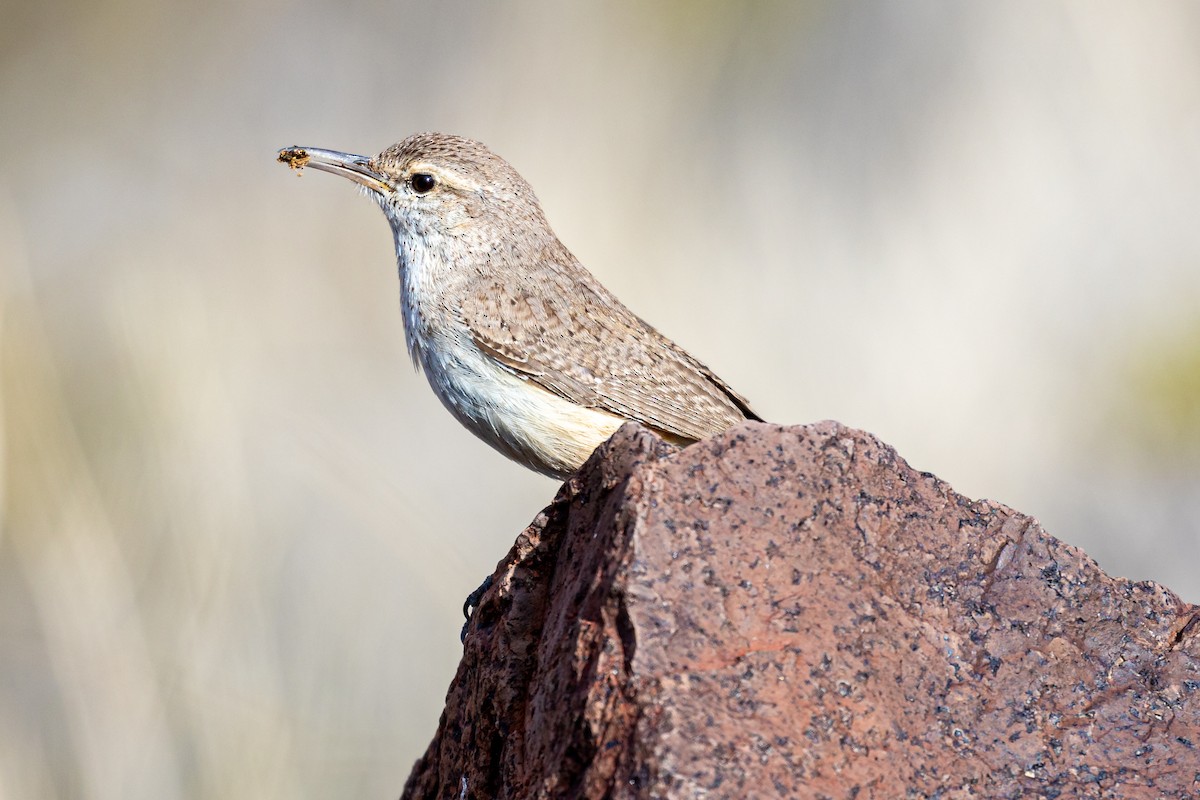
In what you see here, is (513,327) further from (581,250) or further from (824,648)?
(581,250)

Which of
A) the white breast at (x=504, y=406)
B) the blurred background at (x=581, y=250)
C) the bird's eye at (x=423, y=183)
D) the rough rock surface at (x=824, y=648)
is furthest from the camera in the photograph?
the blurred background at (x=581, y=250)

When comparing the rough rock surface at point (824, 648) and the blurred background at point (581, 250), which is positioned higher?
the blurred background at point (581, 250)

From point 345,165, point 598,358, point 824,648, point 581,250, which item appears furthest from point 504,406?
point 581,250

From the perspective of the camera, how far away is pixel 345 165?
5.34 meters

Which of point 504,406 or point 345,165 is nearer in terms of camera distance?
point 504,406

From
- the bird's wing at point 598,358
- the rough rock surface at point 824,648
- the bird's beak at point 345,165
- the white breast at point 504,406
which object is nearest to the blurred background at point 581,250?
the bird's beak at point 345,165

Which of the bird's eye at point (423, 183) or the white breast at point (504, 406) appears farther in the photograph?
the bird's eye at point (423, 183)

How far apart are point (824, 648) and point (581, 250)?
5.40 metres

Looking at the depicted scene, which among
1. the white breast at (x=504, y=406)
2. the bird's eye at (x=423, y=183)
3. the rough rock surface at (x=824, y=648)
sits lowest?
the rough rock surface at (x=824, y=648)

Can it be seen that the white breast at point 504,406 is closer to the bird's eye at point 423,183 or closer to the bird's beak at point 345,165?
the bird's eye at point 423,183

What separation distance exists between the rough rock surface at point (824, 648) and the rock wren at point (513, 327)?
59.8 inches

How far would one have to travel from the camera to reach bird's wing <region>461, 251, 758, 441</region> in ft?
15.3

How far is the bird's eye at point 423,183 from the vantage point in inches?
205

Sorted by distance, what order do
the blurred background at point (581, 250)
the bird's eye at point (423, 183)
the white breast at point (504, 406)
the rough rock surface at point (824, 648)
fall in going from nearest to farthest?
the rough rock surface at point (824, 648), the white breast at point (504, 406), the bird's eye at point (423, 183), the blurred background at point (581, 250)
